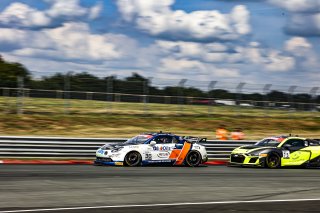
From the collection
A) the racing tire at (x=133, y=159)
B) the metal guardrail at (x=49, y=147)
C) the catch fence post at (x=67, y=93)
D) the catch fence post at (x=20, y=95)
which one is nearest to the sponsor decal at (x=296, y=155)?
the racing tire at (x=133, y=159)

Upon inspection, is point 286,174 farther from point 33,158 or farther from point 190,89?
point 190,89

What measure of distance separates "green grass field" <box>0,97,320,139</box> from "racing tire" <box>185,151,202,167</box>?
7.27 m

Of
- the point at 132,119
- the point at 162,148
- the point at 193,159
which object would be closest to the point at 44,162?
the point at 162,148

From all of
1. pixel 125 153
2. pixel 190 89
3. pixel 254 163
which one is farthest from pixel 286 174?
pixel 190 89

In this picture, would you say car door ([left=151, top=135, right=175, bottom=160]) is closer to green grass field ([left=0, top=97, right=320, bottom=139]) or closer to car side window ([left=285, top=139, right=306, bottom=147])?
car side window ([left=285, top=139, right=306, bottom=147])

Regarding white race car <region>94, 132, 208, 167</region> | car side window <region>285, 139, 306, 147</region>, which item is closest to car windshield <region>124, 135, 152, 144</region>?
white race car <region>94, 132, 208, 167</region>

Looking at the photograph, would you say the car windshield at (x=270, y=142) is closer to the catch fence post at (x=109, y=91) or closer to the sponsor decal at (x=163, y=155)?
the sponsor decal at (x=163, y=155)

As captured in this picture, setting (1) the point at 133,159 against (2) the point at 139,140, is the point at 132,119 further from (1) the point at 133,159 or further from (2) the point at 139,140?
(1) the point at 133,159

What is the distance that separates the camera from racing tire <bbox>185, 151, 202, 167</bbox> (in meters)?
20.1

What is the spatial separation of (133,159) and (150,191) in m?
7.10

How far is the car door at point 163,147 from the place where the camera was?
769 inches

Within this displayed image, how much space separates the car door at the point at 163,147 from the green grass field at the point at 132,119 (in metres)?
6.96

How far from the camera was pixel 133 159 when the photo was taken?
19016 millimetres

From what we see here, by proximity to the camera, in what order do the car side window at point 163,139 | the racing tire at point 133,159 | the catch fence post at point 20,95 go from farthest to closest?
the catch fence post at point 20,95 → the car side window at point 163,139 → the racing tire at point 133,159
